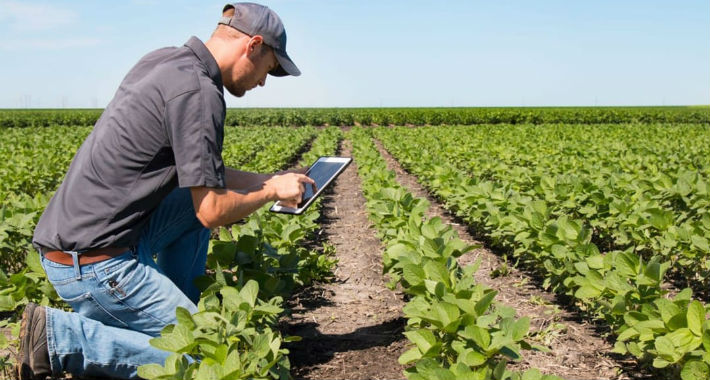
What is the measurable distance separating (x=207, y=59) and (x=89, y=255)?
3.17 feet

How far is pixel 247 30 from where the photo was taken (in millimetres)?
2479

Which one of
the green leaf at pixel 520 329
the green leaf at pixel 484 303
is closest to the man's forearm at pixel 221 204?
the green leaf at pixel 484 303

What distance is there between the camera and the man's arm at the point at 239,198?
2404mm

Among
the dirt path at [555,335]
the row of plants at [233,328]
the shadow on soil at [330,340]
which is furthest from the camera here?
the shadow on soil at [330,340]

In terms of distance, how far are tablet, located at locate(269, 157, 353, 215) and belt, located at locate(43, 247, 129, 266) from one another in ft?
2.43

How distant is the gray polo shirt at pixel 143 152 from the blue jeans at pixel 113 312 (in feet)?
0.40

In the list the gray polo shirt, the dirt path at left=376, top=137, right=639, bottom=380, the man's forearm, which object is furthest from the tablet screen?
the dirt path at left=376, top=137, right=639, bottom=380

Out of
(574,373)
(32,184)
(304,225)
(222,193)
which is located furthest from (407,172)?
(222,193)

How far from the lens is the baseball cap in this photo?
2.47m

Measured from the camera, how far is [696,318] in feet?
8.22

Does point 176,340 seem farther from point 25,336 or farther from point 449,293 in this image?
point 449,293

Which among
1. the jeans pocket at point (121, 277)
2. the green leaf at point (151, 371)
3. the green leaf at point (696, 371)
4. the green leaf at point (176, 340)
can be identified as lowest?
the green leaf at point (696, 371)

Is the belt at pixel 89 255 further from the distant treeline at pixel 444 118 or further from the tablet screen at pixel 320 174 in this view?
the distant treeline at pixel 444 118

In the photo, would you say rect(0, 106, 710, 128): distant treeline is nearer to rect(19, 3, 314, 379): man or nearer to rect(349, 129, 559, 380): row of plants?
rect(349, 129, 559, 380): row of plants
